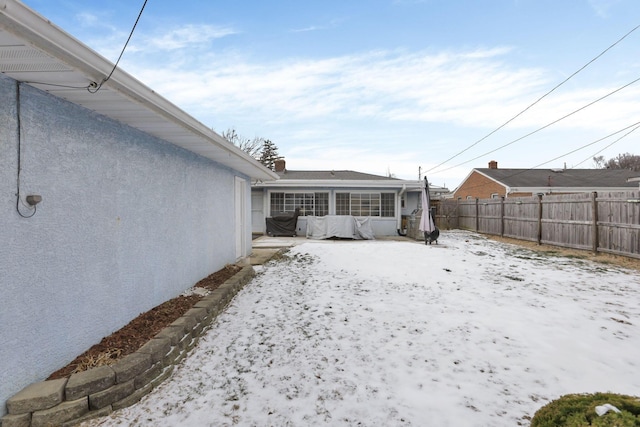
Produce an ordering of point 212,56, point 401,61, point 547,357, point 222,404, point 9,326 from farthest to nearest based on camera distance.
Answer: point 401,61 → point 212,56 → point 547,357 → point 222,404 → point 9,326

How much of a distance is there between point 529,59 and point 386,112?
666 centimetres

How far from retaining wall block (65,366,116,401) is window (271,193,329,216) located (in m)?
12.7

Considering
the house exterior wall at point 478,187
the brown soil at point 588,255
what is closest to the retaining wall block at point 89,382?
the brown soil at point 588,255

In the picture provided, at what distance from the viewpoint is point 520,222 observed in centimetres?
1266

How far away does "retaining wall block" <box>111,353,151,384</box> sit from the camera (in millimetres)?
2365

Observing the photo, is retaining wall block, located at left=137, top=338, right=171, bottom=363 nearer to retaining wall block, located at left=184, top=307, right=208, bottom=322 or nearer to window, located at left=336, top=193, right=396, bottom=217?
retaining wall block, located at left=184, top=307, right=208, bottom=322

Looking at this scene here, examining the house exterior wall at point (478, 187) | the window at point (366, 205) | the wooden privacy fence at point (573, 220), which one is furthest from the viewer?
the house exterior wall at point (478, 187)

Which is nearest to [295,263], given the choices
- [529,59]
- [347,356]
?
[347,356]

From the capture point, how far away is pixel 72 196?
262 centimetres

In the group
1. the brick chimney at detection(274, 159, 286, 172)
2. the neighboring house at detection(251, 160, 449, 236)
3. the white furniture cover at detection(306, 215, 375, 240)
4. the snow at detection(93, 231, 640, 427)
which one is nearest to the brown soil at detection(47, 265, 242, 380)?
the snow at detection(93, 231, 640, 427)

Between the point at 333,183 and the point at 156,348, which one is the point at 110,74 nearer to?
the point at 156,348

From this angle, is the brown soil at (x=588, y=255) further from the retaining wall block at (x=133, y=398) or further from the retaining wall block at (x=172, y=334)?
the retaining wall block at (x=133, y=398)

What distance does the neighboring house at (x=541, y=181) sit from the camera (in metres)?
20.7

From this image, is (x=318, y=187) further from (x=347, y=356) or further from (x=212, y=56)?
(x=347, y=356)
